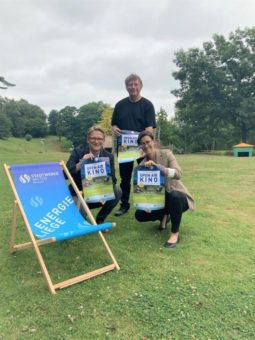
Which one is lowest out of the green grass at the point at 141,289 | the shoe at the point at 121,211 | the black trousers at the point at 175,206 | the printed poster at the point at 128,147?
the green grass at the point at 141,289

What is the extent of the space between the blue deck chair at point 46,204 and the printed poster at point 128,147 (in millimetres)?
968

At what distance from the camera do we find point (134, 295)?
278cm

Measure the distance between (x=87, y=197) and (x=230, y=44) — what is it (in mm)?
33342

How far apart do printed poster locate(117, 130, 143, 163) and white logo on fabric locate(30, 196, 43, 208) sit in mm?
1427

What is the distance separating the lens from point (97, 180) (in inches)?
158

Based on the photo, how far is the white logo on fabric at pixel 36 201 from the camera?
11.8 ft

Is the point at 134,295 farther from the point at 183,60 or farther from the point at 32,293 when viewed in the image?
the point at 183,60

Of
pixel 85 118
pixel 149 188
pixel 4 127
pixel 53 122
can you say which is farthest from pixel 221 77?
pixel 53 122

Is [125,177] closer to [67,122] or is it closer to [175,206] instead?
[175,206]

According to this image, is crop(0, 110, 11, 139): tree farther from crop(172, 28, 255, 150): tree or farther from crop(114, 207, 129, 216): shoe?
crop(114, 207, 129, 216): shoe

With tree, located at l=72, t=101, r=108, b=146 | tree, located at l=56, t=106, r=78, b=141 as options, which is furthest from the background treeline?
tree, located at l=56, t=106, r=78, b=141

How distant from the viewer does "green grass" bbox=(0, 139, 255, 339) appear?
2.38 metres

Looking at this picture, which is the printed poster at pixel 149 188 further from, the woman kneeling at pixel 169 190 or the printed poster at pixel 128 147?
the printed poster at pixel 128 147

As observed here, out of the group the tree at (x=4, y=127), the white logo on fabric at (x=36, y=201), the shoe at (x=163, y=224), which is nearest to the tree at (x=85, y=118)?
the tree at (x=4, y=127)
